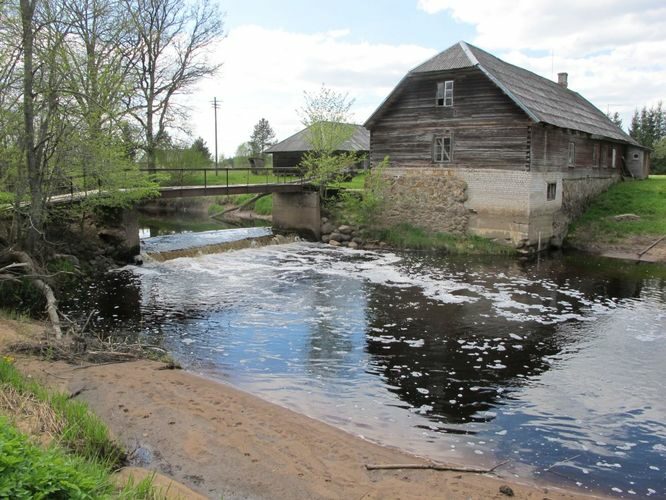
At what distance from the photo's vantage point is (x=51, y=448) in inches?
211

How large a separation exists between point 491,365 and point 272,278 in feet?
33.8

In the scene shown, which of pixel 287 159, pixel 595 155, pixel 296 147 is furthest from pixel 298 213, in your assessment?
pixel 595 155

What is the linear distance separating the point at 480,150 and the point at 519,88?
3.73m

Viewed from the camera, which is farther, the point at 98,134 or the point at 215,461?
the point at 98,134

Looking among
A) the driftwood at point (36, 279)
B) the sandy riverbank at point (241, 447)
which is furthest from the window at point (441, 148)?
the sandy riverbank at point (241, 447)

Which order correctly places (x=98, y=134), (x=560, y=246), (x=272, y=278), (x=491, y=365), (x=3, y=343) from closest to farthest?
(x=3, y=343), (x=491, y=365), (x=98, y=134), (x=272, y=278), (x=560, y=246)

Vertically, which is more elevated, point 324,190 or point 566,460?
point 324,190

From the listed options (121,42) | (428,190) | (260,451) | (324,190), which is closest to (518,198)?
(428,190)

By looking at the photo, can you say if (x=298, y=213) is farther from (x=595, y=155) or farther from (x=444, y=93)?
(x=595, y=155)

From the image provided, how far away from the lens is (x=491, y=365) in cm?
1114

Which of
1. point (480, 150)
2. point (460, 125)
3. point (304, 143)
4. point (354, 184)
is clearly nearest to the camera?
point (480, 150)

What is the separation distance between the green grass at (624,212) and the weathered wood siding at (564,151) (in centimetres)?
194

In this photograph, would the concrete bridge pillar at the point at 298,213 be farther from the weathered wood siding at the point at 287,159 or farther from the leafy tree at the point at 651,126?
the leafy tree at the point at 651,126

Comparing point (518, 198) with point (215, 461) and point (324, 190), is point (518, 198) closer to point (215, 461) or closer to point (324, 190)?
point (324, 190)
